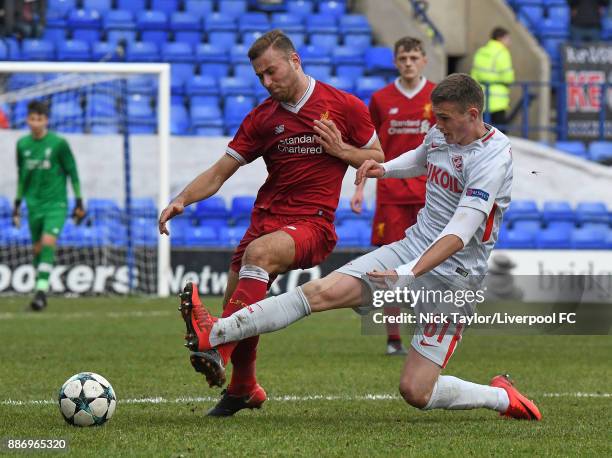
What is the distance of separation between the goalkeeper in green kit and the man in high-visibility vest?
765 cm

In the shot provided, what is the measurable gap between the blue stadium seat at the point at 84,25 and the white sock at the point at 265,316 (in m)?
14.9

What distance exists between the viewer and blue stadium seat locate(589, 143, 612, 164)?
2092 centimetres

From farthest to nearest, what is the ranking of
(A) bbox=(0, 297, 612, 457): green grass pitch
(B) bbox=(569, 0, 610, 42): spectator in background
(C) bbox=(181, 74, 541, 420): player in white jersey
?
(B) bbox=(569, 0, 610, 42): spectator in background
(C) bbox=(181, 74, 541, 420): player in white jersey
(A) bbox=(0, 297, 612, 457): green grass pitch

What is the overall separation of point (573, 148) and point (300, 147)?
14612mm

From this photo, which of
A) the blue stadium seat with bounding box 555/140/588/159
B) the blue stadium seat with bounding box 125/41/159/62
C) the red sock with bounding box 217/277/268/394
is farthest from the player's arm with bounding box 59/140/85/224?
the blue stadium seat with bounding box 555/140/588/159

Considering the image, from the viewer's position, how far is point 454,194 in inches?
256

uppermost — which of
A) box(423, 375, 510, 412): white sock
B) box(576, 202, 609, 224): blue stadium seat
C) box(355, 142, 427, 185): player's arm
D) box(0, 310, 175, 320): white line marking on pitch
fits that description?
box(355, 142, 427, 185): player's arm

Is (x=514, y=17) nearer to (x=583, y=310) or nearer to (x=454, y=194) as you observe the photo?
(x=583, y=310)

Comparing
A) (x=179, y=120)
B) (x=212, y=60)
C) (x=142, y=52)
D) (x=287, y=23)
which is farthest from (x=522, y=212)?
(x=142, y=52)

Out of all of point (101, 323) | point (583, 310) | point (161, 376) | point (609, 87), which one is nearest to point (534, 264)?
point (583, 310)

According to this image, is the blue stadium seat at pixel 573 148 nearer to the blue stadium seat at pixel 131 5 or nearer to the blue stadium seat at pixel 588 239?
the blue stadium seat at pixel 588 239

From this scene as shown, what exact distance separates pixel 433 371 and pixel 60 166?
30.2 ft

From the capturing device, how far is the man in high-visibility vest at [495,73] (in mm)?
19953

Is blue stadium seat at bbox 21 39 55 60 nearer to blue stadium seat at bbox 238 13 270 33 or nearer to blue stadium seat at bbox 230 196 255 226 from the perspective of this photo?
blue stadium seat at bbox 238 13 270 33
